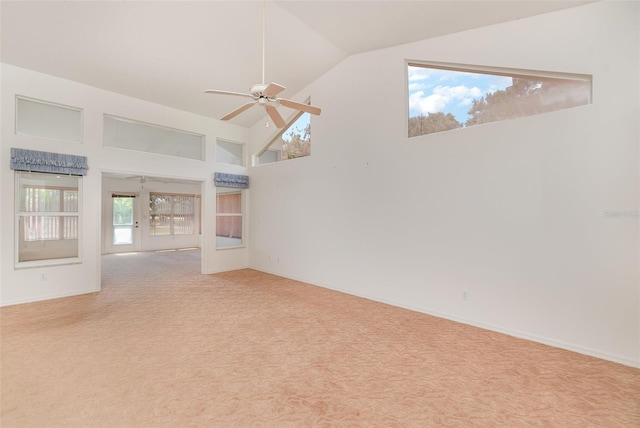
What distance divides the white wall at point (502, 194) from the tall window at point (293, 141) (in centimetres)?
42

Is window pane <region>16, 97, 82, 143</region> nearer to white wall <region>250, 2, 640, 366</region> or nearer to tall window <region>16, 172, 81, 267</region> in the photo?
tall window <region>16, 172, 81, 267</region>

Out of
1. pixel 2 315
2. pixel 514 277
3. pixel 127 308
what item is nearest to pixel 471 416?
pixel 514 277

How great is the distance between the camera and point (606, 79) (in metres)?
2.67

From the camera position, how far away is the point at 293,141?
585 centimetres

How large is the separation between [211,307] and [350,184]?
2.84 m

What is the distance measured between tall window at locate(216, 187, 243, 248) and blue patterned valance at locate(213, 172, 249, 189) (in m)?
0.23

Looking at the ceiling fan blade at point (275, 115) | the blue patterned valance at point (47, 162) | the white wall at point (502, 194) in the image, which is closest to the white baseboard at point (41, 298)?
the blue patterned valance at point (47, 162)

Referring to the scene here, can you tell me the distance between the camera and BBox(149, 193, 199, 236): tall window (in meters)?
9.86

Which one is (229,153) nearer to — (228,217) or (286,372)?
(228,217)

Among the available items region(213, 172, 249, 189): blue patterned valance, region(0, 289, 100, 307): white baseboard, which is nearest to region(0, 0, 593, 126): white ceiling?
region(213, 172, 249, 189): blue patterned valance

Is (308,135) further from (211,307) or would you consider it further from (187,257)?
(187,257)

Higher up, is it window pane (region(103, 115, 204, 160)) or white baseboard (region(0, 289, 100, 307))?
window pane (region(103, 115, 204, 160))

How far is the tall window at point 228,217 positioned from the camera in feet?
21.0

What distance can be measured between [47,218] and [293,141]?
13.9ft
